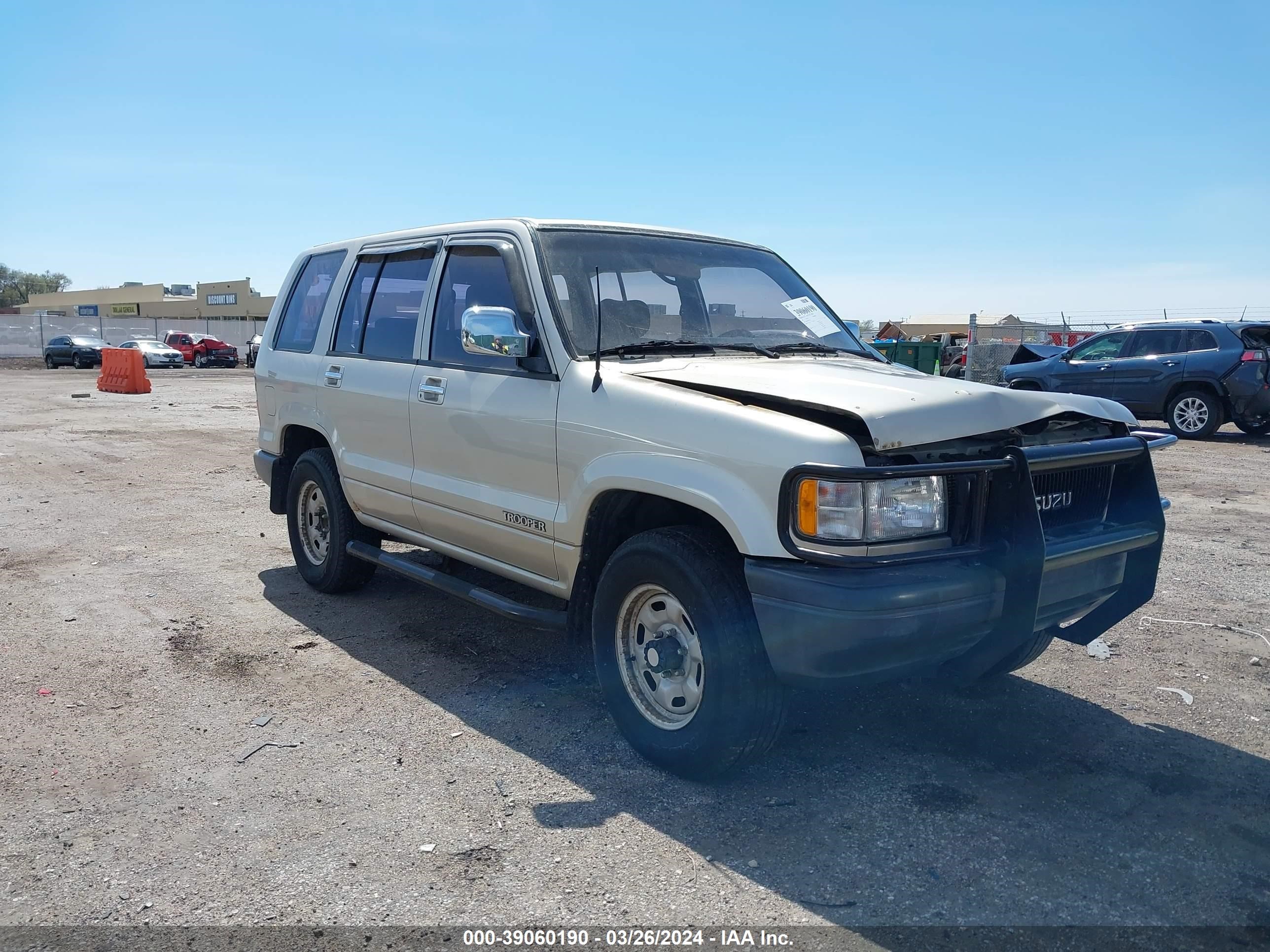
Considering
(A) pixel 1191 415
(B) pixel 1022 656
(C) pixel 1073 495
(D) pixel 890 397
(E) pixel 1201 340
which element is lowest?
(B) pixel 1022 656

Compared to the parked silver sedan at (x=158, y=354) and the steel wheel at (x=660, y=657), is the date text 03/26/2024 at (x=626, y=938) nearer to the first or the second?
the steel wheel at (x=660, y=657)

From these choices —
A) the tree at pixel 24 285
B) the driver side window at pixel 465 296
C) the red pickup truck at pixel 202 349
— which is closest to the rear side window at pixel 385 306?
the driver side window at pixel 465 296

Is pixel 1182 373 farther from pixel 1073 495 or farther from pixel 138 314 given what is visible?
pixel 138 314

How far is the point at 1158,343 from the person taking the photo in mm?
14750

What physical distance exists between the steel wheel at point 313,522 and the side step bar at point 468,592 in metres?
0.41

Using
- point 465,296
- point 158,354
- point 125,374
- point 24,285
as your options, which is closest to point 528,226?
point 465,296

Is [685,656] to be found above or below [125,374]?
below

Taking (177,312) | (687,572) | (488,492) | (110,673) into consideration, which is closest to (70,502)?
(110,673)

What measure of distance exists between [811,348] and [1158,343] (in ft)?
41.2

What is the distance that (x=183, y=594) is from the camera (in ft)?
19.4

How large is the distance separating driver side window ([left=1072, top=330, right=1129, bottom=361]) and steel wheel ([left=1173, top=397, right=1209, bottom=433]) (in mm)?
1242

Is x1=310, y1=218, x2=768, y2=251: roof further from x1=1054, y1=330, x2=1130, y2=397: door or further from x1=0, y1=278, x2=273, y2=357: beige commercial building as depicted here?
x1=0, y1=278, x2=273, y2=357: beige commercial building

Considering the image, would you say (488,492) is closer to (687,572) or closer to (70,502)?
(687,572)

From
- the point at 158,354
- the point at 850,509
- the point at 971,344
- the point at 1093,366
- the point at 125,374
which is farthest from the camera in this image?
the point at 158,354
